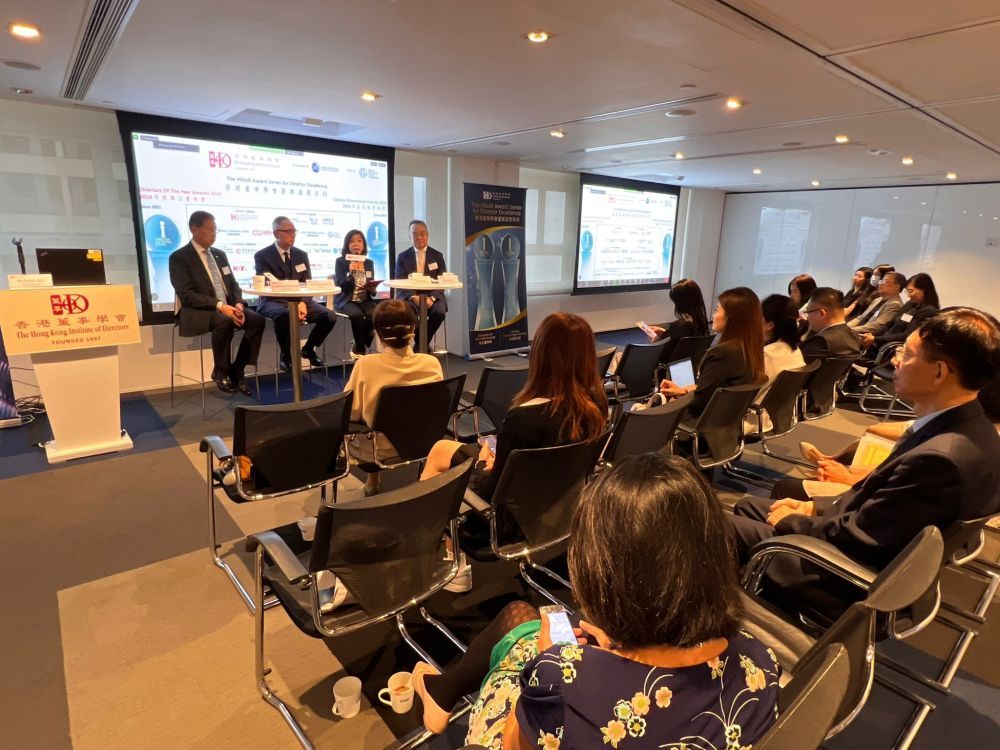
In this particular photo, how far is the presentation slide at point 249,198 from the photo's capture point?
15.5ft

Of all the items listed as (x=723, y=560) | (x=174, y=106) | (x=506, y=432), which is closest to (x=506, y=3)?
(x=506, y=432)

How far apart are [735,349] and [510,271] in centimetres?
447

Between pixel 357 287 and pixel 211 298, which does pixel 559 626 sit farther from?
pixel 357 287

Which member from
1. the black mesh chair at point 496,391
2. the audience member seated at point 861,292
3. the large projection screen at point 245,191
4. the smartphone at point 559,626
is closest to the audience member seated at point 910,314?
the audience member seated at point 861,292

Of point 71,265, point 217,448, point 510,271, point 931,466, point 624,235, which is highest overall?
point 624,235

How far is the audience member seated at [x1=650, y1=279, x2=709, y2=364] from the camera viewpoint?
13.4 feet

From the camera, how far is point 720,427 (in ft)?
9.19

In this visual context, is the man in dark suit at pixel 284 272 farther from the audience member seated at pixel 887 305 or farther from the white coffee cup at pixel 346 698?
the audience member seated at pixel 887 305

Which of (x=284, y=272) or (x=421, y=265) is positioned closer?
(x=284, y=272)

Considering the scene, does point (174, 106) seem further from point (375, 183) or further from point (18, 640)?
point (18, 640)

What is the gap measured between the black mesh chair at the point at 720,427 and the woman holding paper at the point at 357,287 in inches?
139

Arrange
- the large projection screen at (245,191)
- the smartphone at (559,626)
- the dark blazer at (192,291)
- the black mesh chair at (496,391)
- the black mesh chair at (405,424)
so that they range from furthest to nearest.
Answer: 1. the large projection screen at (245,191)
2. the dark blazer at (192,291)
3. the black mesh chair at (496,391)
4. the black mesh chair at (405,424)
5. the smartphone at (559,626)

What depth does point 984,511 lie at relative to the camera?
148 centimetres

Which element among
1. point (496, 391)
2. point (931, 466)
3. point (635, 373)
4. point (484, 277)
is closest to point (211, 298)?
point (496, 391)
